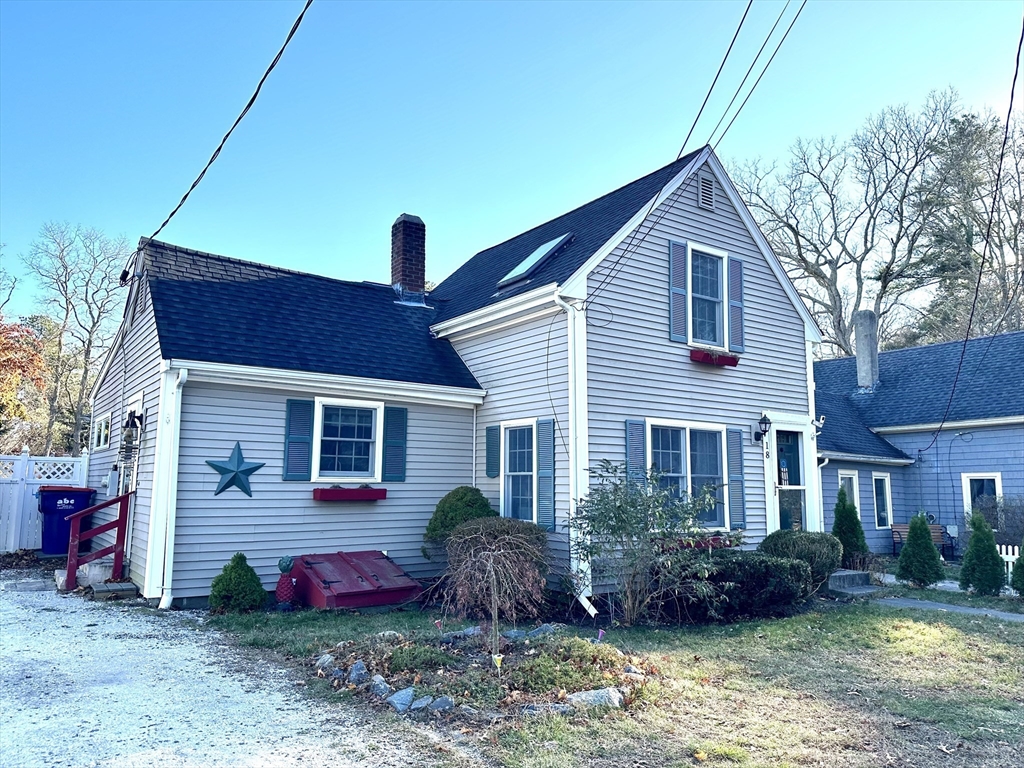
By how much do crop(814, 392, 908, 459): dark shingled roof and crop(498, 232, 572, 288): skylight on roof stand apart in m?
8.37

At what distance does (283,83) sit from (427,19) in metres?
2.78

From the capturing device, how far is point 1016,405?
17.2m

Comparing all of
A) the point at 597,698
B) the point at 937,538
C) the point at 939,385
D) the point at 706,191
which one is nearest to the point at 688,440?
the point at 706,191

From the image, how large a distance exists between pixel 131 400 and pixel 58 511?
3986 mm

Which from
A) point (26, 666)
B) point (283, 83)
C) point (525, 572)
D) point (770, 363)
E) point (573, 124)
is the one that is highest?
point (573, 124)

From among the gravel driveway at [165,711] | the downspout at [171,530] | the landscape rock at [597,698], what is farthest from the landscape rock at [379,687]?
the downspout at [171,530]

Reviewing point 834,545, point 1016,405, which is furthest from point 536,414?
point 1016,405

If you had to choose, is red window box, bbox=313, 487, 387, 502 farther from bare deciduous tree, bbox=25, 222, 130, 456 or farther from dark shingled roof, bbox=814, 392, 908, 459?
bare deciduous tree, bbox=25, 222, 130, 456

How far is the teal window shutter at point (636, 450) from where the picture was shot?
10492mm

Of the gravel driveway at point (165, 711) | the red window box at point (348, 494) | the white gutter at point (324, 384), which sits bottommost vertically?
the gravel driveway at point (165, 711)

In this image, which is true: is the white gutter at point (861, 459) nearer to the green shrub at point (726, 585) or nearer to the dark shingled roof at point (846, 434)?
the dark shingled roof at point (846, 434)

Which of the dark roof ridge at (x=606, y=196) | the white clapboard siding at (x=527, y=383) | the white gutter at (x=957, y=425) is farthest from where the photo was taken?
the white gutter at (x=957, y=425)

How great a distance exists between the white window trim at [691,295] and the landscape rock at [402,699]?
25.4 feet

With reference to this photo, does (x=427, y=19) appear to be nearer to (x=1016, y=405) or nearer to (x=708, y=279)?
(x=708, y=279)
